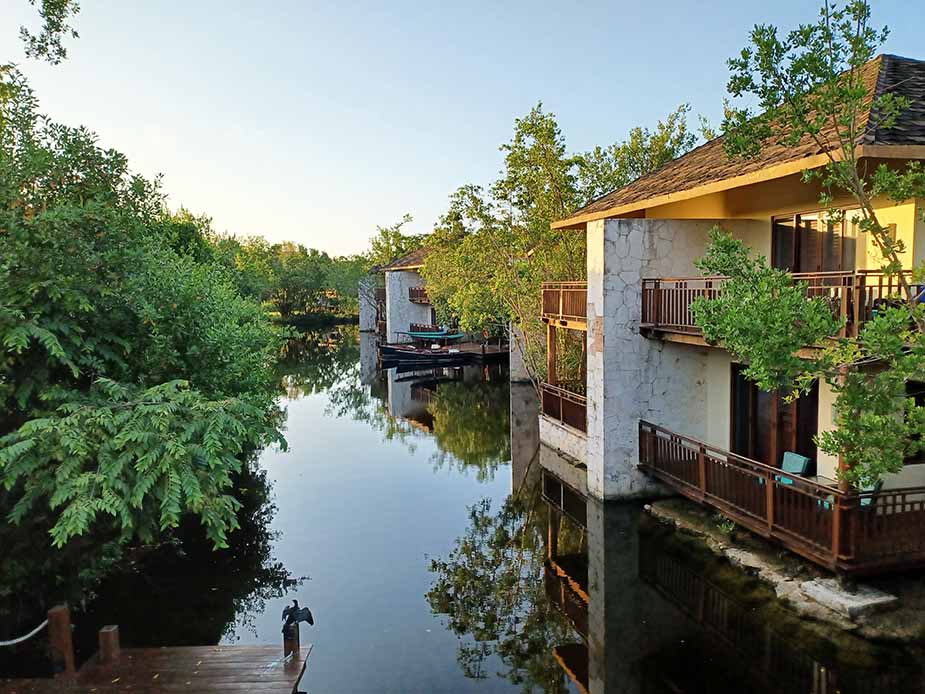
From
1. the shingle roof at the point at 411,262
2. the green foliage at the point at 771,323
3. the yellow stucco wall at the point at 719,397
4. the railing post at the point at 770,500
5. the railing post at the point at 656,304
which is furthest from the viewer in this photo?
the shingle roof at the point at 411,262

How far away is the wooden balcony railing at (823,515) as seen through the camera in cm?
905

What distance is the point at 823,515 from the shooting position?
9562 millimetres

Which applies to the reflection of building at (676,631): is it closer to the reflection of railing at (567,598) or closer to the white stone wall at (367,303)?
the reflection of railing at (567,598)

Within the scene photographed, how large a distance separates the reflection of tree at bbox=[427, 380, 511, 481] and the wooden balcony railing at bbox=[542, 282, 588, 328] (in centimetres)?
474

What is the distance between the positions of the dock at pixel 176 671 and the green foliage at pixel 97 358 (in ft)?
5.14

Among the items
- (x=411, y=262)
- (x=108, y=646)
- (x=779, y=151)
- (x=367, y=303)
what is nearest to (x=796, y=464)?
(x=779, y=151)

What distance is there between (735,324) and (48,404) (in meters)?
7.76

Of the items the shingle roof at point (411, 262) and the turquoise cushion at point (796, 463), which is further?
the shingle roof at point (411, 262)

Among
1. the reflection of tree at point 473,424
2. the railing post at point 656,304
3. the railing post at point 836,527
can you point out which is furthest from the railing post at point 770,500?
the reflection of tree at point 473,424

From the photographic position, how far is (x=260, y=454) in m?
22.2

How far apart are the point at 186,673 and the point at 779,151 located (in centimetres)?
1188

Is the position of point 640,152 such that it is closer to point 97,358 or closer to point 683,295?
point 683,295

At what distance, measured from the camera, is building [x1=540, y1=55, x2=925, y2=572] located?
11.4m

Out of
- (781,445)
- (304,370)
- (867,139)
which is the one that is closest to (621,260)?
(781,445)
